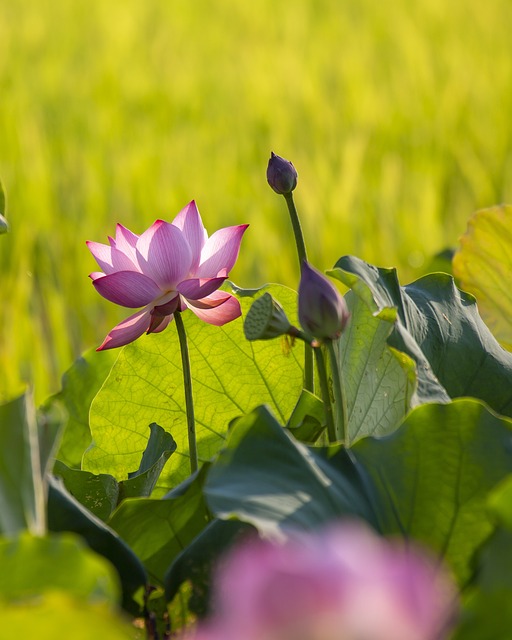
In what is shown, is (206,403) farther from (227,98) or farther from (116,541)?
(227,98)

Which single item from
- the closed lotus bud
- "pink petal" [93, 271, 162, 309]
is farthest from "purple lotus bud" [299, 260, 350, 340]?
"pink petal" [93, 271, 162, 309]

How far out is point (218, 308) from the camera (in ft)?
1.63

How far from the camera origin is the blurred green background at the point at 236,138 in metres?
1.79

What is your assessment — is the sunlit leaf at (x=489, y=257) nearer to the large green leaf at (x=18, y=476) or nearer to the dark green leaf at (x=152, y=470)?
the dark green leaf at (x=152, y=470)

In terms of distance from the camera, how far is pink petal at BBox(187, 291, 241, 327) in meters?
0.49

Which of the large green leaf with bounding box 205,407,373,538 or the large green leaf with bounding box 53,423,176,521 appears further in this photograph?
the large green leaf with bounding box 53,423,176,521

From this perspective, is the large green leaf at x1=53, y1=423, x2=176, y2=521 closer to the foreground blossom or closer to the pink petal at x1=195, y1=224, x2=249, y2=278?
the pink petal at x1=195, y1=224, x2=249, y2=278

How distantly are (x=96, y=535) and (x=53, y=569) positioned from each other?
118 millimetres

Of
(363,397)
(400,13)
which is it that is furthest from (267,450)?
(400,13)

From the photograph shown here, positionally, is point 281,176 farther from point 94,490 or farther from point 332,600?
point 332,600

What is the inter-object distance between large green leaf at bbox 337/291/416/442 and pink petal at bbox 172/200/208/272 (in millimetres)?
90

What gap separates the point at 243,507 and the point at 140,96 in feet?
9.97

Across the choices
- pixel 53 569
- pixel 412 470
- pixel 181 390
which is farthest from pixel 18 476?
pixel 181 390

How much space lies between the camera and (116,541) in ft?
1.22
